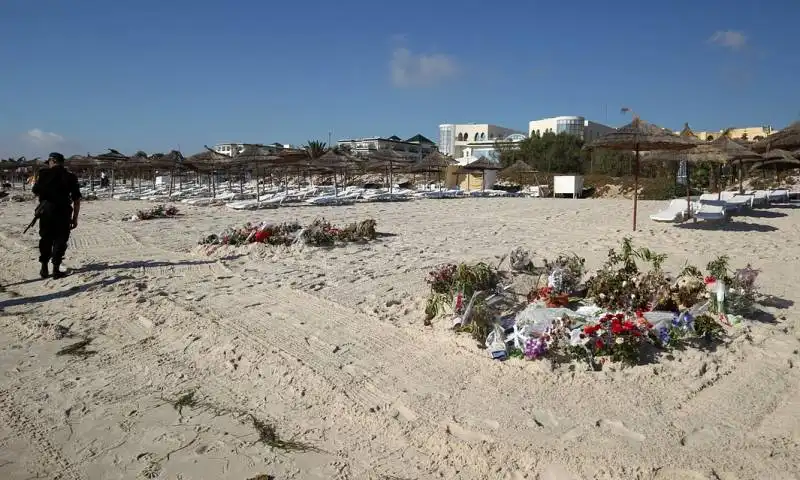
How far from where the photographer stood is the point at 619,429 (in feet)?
8.61

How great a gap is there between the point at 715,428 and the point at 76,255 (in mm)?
8082

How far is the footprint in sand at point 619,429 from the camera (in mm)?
2556

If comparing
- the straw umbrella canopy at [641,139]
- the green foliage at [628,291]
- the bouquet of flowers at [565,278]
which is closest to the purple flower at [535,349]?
the green foliage at [628,291]

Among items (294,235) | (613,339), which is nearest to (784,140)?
(294,235)

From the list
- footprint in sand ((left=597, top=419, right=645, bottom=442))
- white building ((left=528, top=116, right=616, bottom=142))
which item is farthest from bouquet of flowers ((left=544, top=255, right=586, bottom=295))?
white building ((left=528, top=116, right=616, bottom=142))

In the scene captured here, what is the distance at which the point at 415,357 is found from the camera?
142 inches

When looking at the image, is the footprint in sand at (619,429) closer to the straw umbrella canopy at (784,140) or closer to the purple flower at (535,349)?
the purple flower at (535,349)

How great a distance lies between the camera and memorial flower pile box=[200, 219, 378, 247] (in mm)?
7464

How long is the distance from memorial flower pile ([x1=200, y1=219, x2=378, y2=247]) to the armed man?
2143 millimetres

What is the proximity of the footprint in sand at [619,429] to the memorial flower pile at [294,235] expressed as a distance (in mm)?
5301

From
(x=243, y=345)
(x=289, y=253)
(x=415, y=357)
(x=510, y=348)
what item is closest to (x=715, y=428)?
(x=510, y=348)

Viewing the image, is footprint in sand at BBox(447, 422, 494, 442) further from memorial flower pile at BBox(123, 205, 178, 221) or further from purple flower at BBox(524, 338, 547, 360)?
memorial flower pile at BBox(123, 205, 178, 221)

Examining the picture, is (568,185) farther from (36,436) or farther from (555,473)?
(36,436)

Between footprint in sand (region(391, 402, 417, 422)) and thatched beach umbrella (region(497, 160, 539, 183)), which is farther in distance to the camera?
thatched beach umbrella (region(497, 160, 539, 183))
